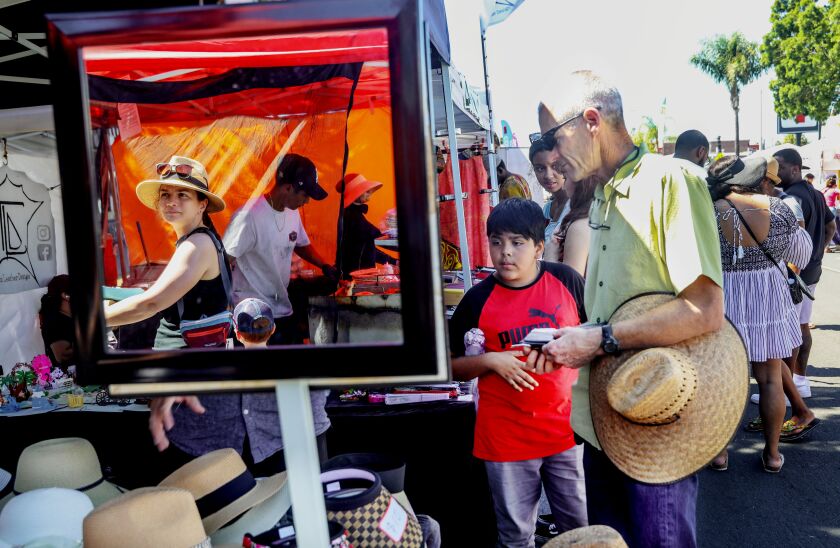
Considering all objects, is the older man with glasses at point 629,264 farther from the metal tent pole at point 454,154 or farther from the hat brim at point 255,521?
the metal tent pole at point 454,154

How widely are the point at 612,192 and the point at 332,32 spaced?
1.10 meters

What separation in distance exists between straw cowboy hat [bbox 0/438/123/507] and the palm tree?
204 feet

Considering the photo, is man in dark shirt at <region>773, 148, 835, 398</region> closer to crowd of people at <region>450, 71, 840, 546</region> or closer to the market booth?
crowd of people at <region>450, 71, 840, 546</region>

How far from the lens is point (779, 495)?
12.4 ft

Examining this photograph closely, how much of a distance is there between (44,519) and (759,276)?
4.10 meters

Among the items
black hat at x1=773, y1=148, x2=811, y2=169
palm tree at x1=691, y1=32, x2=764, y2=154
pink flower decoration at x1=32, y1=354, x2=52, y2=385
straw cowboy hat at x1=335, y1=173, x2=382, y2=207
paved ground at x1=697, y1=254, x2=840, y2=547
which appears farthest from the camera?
palm tree at x1=691, y1=32, x2=764, y2=154

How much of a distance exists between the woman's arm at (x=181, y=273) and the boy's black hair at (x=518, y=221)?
1.28 m

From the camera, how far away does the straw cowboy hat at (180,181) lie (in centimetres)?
159

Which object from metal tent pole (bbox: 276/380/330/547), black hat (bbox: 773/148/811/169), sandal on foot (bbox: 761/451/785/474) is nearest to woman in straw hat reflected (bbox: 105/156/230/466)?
metal tent pole (bbox: 276/380/330/547)

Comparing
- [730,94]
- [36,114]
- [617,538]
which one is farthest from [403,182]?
[730,94]

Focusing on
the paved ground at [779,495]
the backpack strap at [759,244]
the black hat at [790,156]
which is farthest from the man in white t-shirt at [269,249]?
the black hat at [790,156]

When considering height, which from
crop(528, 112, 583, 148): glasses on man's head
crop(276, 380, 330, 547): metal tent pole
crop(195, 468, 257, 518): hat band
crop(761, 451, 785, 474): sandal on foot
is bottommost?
crop(761, 451, 785, 474): sandal on foot

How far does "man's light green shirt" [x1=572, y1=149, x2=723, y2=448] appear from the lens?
162cm

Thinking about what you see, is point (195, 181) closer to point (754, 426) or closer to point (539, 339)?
point (539, 339)
